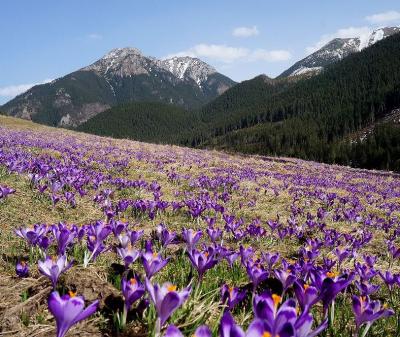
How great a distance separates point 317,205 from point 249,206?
10.4 feet

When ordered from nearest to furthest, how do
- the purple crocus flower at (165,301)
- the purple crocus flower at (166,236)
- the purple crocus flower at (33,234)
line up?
the purple crocus flower at (165,301) < the purple crocus flower at (33,234) < the purple crocus flower at (166,236)

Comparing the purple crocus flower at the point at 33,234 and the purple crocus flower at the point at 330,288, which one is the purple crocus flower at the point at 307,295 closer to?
the purple crocus flower at the point at 330,288

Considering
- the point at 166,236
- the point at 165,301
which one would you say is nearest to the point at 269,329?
the point at 165,301

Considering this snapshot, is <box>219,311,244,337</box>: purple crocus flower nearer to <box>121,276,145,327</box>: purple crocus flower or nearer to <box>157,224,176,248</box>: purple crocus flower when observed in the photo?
<box>121,276,145,327</box>: purple crocus flower

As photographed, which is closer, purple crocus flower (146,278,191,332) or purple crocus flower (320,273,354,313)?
purple crocus flower (146,278,191,332)

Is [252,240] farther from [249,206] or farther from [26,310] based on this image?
[26,310]

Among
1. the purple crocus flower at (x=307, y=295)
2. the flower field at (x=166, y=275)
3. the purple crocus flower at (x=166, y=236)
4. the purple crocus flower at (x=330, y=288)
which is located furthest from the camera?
the purple crocus flower at (x=166, y=236)

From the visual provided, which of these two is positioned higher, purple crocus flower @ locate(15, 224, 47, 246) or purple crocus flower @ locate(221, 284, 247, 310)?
purple crocus flower @ locate(15, 224, 47, 246)

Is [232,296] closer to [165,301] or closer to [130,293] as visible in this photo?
[130,293]

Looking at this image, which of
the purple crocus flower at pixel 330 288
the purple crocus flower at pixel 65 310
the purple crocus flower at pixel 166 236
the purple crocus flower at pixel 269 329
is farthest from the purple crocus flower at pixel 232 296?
the purple crocus flower at pixel 166 236

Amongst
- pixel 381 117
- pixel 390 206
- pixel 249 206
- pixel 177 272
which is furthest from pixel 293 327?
pixel 381 117

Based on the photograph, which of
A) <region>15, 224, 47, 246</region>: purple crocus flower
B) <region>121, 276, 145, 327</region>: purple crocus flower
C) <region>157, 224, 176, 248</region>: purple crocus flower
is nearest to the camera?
<region>121, 276, 145, 327</region>: purple crocus flower

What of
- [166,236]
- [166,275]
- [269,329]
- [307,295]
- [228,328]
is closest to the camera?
[228,328]

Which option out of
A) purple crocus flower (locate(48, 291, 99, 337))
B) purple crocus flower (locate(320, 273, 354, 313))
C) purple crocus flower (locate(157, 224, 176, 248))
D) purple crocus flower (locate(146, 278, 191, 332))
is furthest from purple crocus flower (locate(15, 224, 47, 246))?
purple crocus flower (locate(320, 273, 354, 313))
